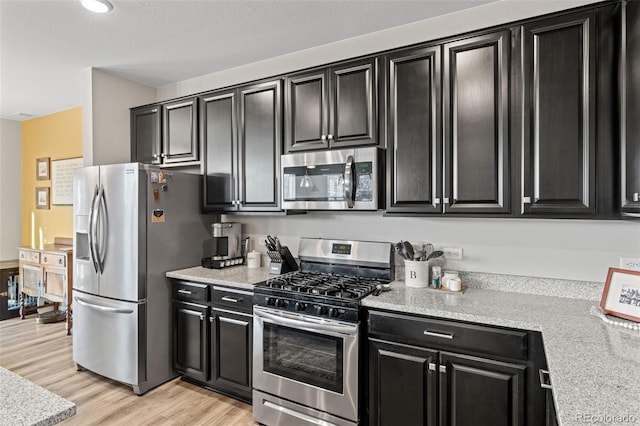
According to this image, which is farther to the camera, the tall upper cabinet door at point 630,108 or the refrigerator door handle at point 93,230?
the refrigerator door handle at point 93,230

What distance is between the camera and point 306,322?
221 cm

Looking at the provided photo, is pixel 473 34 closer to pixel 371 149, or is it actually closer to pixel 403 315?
pixel 371 149

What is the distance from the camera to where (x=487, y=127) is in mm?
2062

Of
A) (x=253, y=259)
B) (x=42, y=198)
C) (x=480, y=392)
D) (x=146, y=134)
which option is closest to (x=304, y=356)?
(x=480, y=392)

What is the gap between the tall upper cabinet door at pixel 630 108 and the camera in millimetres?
1628

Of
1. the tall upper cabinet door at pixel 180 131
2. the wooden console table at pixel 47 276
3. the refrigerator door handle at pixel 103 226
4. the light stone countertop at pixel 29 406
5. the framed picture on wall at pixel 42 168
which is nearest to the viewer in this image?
the light stone countertop at pixel 29 406

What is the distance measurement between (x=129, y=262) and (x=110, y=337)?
0.67 metres

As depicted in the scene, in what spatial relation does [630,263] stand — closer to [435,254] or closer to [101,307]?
[435,254]

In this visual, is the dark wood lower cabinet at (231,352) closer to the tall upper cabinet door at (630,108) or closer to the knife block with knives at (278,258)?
the knife block with knives at (278,258)

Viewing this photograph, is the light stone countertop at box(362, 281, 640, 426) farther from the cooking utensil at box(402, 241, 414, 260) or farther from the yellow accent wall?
the yellow accent wall

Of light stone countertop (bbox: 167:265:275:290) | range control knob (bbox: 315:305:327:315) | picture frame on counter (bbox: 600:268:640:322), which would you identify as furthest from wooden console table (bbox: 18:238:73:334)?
picture frame on counter (bbox: 600:268:640:322)

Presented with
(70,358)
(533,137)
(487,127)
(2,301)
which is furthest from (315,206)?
(2,301)

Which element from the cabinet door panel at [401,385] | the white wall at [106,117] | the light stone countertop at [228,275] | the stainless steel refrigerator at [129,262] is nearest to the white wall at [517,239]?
the light stone countertop at [228,275]

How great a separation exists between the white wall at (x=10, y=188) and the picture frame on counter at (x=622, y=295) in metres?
6.99
